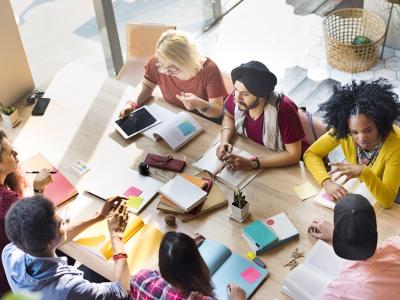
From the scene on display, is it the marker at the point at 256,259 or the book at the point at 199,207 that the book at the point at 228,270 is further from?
the book at the point at 199,207

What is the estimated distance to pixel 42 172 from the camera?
2.79 meters

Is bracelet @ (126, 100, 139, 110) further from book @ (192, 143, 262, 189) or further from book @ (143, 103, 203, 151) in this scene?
book @ (192, 143, 262, 189)

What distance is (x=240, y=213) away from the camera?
97.8 inches

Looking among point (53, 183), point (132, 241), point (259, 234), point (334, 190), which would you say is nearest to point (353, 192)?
point (334, 190)

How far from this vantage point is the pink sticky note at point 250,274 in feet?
7.41

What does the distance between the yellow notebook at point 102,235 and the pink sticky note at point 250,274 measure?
0.58m

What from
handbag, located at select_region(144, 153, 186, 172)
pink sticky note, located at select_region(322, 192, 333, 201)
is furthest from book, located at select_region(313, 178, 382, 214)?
handbag, located at select_region(144, 153, 186, 172)

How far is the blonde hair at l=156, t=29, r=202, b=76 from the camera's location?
121 inches

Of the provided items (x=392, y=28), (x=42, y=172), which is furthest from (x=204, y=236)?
(x=392, y=28)

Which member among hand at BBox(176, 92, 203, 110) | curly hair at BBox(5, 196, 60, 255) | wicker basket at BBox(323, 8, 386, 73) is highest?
curly hair at BBox(5, 196, 60, 255)

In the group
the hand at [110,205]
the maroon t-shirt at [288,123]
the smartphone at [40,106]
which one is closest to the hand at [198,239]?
the hand at [110,205]

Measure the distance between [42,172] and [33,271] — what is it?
0.78 metres

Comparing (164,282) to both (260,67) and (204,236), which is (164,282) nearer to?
(204,236)

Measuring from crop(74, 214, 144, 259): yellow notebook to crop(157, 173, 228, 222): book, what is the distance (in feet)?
0.45
